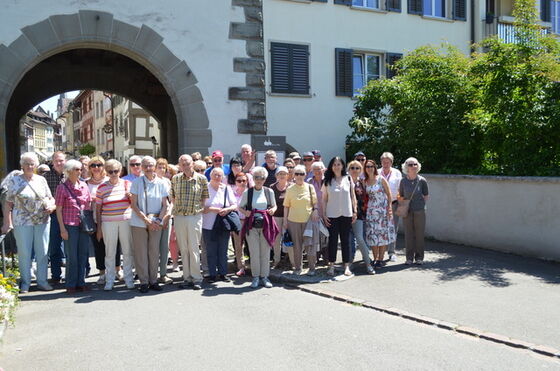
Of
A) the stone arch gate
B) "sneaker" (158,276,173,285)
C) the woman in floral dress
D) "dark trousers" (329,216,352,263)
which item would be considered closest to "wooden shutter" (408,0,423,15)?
the stone arch gate

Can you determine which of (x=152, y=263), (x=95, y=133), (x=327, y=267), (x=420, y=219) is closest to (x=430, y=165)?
(x=420, y=219)

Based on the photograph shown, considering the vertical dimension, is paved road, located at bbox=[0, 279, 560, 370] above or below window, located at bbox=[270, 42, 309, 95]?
below

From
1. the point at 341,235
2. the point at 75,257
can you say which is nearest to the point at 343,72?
the point at 341,235

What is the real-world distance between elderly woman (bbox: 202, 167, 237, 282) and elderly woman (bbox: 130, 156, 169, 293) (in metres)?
0.66

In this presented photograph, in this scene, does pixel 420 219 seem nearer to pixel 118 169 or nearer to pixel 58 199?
pixel 118 169

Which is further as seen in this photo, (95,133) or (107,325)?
(95,133)

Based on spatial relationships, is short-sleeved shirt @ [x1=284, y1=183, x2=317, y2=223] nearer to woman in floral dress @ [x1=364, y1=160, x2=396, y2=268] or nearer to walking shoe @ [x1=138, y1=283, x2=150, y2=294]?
woman in floral dress @ [x1=364, y1=160, x2=396, y2=268]

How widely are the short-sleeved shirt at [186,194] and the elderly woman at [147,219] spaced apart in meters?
0.15

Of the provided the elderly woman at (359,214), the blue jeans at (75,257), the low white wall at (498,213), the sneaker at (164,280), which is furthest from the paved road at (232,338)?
the low white wall at (498,213)

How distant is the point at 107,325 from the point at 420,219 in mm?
5125

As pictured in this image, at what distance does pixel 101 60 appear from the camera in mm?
16609

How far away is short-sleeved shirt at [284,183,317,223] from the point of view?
8.44m

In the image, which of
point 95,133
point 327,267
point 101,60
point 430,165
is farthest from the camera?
point 95,133

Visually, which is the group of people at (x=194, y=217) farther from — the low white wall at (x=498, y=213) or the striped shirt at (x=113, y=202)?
the low white wall at (x=498, y=213)
